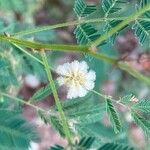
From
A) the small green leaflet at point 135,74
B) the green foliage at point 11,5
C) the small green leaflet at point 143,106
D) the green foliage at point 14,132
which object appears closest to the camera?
the small green leaflet at point 135,74

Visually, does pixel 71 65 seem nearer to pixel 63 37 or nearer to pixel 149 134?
pixel 149 134

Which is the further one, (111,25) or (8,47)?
(8,47)

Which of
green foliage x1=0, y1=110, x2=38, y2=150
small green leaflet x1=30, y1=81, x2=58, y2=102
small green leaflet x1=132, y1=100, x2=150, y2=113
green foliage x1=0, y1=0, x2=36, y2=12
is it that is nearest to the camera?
small green leaflet x1=132, y1=100, x2=150, y2=113

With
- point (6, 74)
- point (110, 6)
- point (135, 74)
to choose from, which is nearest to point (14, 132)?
point (6, 74)

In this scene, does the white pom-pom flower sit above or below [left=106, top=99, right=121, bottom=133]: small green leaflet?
above

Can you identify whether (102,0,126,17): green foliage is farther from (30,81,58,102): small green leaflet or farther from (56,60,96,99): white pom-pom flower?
(30,81,58,102): small green leaflet

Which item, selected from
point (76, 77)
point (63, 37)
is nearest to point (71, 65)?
point (76, 77)

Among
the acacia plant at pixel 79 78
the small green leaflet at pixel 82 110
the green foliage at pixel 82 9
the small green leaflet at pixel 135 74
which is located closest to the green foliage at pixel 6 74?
the acacia plant at pixel 79 78

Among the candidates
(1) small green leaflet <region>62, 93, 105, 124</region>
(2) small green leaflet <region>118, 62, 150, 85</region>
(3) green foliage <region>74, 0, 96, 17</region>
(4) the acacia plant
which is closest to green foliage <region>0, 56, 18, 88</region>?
(4) the acacia plant

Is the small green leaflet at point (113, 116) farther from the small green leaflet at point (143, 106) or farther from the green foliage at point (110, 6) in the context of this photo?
the green foliage at point (110, 6)
